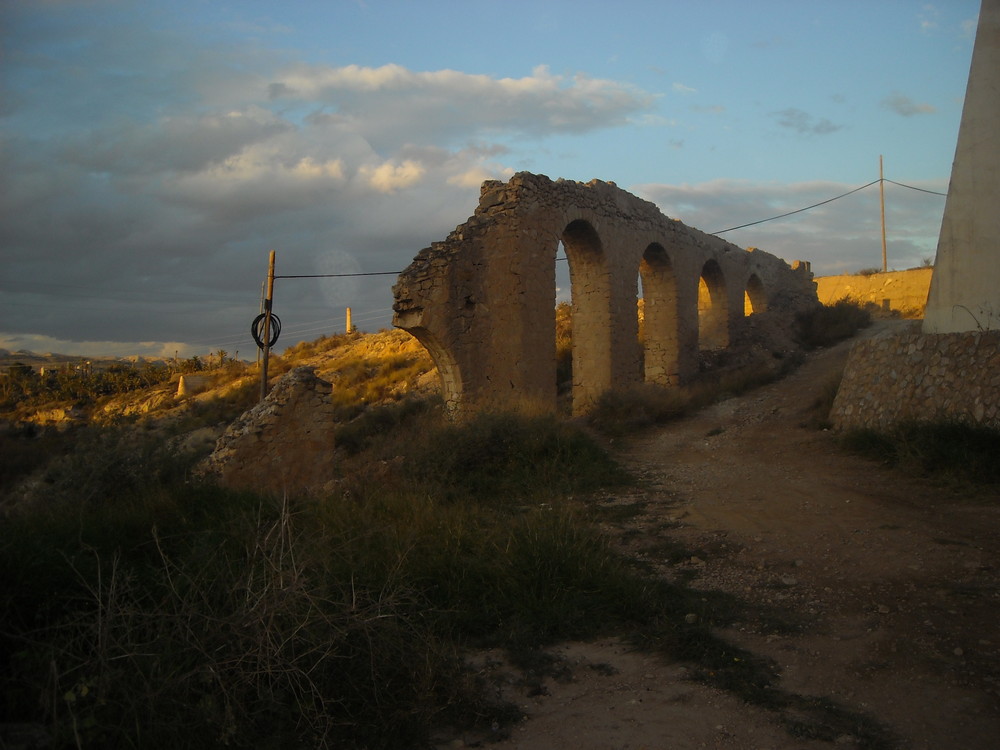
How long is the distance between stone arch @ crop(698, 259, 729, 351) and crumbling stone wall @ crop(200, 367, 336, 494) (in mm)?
14022

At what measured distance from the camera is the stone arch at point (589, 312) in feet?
44.4

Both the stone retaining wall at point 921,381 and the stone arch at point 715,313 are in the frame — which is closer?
the stone retaining wall at point 921,381

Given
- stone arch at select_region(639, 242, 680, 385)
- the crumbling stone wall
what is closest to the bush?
stone arch at select_region(639, 242, 680, 385)

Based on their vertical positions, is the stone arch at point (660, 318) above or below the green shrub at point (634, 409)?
above

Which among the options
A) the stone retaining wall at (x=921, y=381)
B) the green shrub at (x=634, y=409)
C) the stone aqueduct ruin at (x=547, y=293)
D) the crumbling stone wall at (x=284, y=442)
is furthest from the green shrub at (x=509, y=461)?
the stone retaining wall at (x=921, y=381)

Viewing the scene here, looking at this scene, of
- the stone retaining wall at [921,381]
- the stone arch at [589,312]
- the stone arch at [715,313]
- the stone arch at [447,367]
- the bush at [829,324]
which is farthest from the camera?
the bush at [829,324]

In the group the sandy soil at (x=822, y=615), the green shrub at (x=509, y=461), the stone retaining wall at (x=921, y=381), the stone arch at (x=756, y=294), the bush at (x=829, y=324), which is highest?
the stone arch at (x=756, y=294)

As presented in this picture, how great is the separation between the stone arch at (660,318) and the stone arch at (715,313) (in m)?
3.42

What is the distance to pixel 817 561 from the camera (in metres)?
4.75

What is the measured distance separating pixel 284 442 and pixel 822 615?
5.59m

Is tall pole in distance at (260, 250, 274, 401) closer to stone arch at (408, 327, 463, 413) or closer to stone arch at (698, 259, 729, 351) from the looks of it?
stone arch at (408, 327, 463, 413)

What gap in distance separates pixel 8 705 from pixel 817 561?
452 centimetres

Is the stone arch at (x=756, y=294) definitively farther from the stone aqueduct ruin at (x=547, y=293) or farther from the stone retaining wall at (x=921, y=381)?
the stone retaining wall at (x=921, y=381)

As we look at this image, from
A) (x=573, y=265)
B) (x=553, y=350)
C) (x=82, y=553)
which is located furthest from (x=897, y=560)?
(x=573, y=265)
